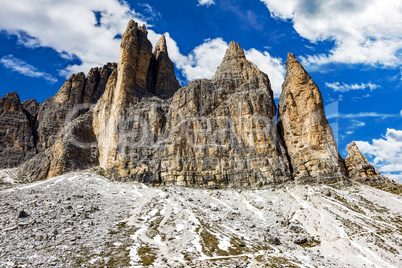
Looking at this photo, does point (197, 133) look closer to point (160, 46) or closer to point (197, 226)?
point (197, 226)

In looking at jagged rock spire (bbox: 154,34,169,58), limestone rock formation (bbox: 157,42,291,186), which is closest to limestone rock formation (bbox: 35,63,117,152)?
jagged rock spire (bbox: 154,34,169,58)

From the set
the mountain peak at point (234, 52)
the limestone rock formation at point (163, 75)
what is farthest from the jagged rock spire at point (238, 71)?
the limestone rock formation at point (163, 75)

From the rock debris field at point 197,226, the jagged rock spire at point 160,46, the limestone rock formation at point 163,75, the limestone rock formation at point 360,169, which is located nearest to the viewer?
the rock debris field at point 197,226

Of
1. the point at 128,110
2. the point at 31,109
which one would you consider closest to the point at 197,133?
the point at 128,110

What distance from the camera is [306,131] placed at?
255 feet

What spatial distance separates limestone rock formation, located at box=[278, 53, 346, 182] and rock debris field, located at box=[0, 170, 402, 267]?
6.74 metres

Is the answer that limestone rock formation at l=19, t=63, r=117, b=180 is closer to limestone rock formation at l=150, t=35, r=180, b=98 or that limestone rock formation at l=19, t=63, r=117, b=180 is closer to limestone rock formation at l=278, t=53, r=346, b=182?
limestone rock formation at l=150, t=35, r=180, b=98

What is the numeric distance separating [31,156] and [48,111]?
895 inches

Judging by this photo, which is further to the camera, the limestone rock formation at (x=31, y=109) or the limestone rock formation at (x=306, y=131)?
the limestone rock formation at (x=31, y=109)

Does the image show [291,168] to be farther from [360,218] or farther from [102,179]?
[102,179]

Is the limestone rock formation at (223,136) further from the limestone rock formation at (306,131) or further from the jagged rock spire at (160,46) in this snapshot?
the jagged rock spire at (160,46)

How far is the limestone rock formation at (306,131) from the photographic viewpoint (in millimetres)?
70812

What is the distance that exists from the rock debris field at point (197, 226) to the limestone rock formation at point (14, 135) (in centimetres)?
5856

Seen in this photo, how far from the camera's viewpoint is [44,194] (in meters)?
56.0
